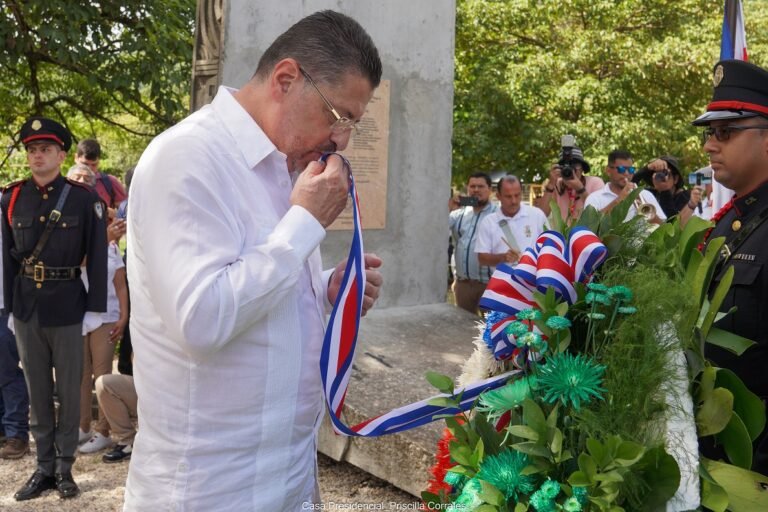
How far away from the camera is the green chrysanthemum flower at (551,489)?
1.79 m

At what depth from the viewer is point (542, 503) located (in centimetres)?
179

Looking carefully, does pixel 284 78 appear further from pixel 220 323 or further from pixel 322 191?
pixel 220 323

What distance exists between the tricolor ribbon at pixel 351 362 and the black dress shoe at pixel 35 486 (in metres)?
3.66

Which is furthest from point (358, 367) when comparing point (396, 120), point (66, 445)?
point (396, 120)

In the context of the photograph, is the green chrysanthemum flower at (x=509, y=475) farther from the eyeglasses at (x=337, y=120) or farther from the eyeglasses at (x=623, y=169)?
the eyeglasses at (x=623, y=169)

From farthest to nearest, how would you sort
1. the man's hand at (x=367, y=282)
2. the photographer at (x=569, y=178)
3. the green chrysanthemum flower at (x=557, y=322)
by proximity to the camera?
the photographer at (x=569, y=178) → the man's hand at (x=367, y=282) → the green chrysanthemum flower at (x=557, y=322)

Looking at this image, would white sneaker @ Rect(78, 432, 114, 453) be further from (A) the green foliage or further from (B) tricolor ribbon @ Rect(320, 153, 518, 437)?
(A) the green foliage

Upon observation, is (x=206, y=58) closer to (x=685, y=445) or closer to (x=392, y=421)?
(x=392, y=421)

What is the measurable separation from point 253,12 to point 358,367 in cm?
257

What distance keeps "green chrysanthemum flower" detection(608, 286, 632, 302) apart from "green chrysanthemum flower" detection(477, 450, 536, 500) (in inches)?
17.0

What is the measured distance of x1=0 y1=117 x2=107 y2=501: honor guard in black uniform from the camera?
16.9ft

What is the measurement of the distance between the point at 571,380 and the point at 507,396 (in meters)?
0.19

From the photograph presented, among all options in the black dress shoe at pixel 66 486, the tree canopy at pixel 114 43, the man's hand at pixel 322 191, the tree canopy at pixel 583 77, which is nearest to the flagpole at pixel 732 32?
the man's hand at pixel 322 191

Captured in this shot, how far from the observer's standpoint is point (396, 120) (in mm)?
6781
